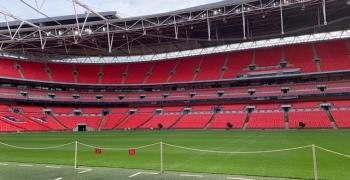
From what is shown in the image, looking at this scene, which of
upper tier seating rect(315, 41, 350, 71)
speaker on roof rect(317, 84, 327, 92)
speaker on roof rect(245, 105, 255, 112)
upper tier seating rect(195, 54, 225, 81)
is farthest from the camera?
upper tier seating rect(195, 54, 225, 81)

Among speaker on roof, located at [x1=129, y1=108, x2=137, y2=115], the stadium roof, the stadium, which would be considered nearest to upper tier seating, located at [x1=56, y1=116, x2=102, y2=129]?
the stadium

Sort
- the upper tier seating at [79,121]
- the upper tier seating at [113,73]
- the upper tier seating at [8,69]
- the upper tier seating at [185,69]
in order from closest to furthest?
1. the upper tier seating at [8,69]
2. the upper tier seating at [79,121]
3. the upper tier seating at [185,69]
4. the upper tier seating at [113,73]

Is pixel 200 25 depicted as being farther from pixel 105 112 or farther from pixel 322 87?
pixel 105 112

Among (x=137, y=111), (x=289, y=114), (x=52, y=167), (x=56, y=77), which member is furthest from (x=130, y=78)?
(x=52, y=167)

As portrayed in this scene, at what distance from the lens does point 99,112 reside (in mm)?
61531

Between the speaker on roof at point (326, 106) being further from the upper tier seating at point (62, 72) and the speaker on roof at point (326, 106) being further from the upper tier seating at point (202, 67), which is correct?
the upper tier seating at point (62, 72)

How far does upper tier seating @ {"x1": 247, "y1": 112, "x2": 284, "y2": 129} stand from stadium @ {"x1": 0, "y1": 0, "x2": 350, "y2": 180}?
0.16 meters

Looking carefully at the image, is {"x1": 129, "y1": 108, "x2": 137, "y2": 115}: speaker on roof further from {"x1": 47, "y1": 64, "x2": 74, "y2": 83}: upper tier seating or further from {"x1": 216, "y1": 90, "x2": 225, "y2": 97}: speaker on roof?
{"x1": 216, "y1": 90, "x2": 225, "y2": 97}: speaker on roof

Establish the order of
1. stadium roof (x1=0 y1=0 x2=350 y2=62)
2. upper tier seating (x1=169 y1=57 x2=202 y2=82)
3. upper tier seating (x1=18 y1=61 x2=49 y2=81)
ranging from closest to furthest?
stadium roof (x1=0 y1=0 x2=350 y2=62)
upper tier seating (x1=18 y1=61 x2=49 y2=81)
upper tier seating (x1=169 y1=57 x2=202 y2=82)

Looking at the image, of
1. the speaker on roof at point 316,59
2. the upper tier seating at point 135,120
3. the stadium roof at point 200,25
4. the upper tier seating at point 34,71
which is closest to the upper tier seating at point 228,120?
the stadium roof at point 200,25

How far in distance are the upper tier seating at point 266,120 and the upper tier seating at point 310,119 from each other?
1525 millimetres

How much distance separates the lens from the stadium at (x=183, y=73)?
140 ft

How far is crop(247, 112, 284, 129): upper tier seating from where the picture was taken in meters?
44.3

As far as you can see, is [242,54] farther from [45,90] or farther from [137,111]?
[45,90]
